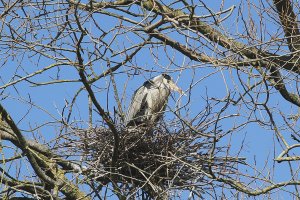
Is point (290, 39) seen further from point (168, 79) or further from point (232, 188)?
point (168, 79)

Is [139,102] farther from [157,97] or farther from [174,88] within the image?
[174,88]

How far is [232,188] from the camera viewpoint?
534 cm

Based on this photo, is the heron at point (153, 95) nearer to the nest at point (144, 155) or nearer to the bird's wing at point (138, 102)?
the bird's wing at point (138, 102)

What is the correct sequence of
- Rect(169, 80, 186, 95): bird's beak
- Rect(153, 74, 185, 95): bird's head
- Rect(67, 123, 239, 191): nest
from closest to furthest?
Rect(67, 123, 239, 191): nest < Rect(169, 80, 186, 95): bird's beak < Rect(153, 74, 185, 95): bird's head

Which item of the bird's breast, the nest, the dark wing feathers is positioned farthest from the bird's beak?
the nest

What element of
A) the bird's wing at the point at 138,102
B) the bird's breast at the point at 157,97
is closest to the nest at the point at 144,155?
the bird's wing at the point at 138,102

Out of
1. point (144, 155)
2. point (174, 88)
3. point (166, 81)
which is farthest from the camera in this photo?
point (166, 81)

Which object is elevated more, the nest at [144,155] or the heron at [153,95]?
the heron at [153,95]

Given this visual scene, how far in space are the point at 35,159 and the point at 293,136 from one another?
79.1 inches

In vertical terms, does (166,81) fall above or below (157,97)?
above

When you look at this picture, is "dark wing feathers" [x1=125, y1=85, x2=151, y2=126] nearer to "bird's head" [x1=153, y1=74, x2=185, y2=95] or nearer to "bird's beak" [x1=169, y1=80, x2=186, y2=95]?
"bird's head" [x1=153, y1=74, x2=185, y2=95]

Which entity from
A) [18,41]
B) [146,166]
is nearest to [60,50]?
[18,41]

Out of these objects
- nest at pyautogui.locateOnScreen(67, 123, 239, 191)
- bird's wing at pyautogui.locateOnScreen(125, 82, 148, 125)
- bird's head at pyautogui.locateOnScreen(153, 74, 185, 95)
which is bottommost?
nest at pyautogui.locateOnScreen(67, 123, 239, 191)

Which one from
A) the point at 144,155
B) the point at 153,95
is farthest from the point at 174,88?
the point at 144,155
